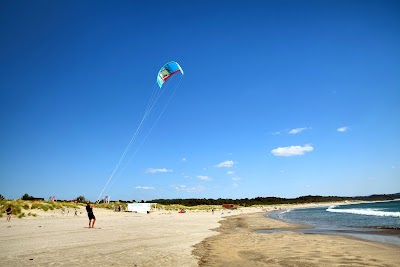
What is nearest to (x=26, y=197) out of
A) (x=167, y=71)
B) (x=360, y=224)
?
(x=167, y=71)

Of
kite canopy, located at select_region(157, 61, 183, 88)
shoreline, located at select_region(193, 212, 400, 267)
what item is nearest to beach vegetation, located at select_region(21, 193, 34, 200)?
kite canopy, located at select_region(157, 61, 183, 88)

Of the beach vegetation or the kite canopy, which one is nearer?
the kite canopy

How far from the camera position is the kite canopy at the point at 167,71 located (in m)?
23.4

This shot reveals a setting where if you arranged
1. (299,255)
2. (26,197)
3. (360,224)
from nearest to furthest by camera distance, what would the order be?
(299,255), (360,224), (26,197)

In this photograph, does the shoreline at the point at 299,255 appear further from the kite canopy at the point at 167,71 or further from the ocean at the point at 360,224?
the kite canopy at the point at 167,71

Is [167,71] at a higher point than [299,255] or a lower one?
higher

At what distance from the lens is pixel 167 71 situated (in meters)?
24.8

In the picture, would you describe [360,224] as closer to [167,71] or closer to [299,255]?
[299,255]

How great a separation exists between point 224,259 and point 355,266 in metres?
3.56

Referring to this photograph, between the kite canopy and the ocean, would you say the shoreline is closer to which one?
the ocean

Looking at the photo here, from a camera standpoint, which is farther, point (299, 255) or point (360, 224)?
point (360, 224)

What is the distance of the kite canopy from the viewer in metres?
23.4

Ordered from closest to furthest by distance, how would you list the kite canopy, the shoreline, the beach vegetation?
the shoreline
the kite canopy
the beach vegetation

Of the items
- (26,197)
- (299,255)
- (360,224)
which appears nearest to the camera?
(299,255)
